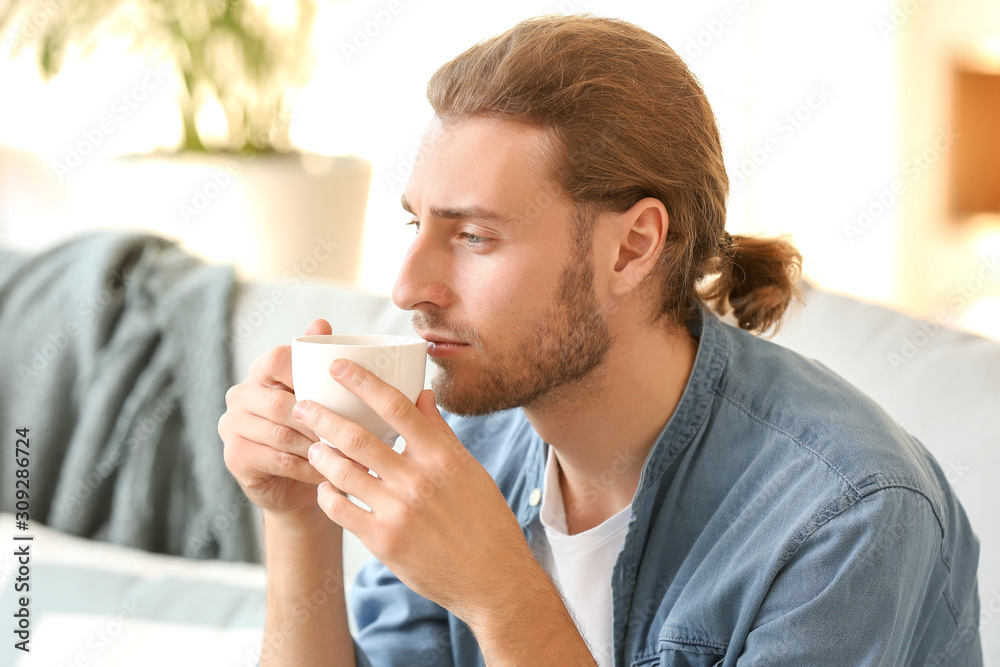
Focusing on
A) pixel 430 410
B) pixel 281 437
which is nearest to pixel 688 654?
pixel 430 410

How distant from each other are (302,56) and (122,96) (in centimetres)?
62

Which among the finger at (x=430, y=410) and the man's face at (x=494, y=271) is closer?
the finger at (x=430, y=410)

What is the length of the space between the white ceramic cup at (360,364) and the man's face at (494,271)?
164mm

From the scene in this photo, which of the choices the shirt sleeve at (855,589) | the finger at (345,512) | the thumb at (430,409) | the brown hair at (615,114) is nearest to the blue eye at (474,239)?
the brown hair at (615,114)

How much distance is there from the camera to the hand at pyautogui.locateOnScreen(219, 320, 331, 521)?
943mm

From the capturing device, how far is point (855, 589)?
85 cm

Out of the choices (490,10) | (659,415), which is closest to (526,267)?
(659,415)

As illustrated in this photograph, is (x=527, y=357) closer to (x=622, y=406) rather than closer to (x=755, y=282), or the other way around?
(x=622, y=406)

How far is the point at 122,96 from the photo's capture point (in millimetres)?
2605

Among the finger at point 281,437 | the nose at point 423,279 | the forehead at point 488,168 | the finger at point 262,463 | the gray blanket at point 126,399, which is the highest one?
the forehead at point 488,168

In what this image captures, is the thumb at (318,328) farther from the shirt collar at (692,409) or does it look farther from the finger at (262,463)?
the shirt collar at (692,409)

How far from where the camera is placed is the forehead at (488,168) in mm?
1013

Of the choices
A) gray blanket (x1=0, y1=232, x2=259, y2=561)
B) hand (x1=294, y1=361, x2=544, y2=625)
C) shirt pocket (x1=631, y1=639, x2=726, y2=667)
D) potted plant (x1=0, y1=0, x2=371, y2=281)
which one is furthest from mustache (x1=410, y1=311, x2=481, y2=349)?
potted plant (x1=0, y1=0, x2=371, y2=281)

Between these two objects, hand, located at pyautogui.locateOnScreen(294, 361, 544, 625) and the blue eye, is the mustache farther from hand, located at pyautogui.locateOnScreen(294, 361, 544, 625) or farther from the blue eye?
hand, located at pyautogui.locateOnScreen(294, 361, 544, 625)
